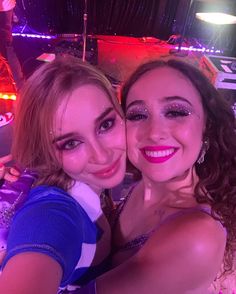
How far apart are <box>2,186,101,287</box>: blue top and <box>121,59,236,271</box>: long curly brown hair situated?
432 millimetres

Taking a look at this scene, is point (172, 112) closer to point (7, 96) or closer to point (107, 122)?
point (107, 122)

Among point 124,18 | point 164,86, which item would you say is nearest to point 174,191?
point 164,86

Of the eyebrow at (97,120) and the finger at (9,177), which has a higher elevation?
the eyebrow at (97,120)

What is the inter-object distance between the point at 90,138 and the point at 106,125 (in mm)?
93

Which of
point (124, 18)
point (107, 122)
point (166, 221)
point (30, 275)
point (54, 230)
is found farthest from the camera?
point (124, 18)

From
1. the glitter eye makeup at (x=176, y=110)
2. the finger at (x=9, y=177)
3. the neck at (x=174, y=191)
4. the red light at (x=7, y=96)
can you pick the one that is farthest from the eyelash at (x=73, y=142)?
the red light at (x=7, y=96)

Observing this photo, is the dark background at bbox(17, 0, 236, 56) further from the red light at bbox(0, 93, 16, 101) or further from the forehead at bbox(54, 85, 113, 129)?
the forehead at bbox(54, 85, 113, 129)

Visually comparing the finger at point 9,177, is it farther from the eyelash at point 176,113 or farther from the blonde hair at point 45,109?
the eyelash at point 176,113

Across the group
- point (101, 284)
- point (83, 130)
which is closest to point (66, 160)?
point (83, 130)

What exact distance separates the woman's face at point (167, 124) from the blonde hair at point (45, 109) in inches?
5.6

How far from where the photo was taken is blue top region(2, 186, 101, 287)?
829 mm

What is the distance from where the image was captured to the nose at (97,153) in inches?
46.7

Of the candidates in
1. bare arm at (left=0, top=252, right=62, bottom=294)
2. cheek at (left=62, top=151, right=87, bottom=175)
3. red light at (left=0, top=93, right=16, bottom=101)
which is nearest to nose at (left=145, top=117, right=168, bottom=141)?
cheek at (left=62, top=151, right=87, bottom=175)

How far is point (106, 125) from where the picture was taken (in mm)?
1230
